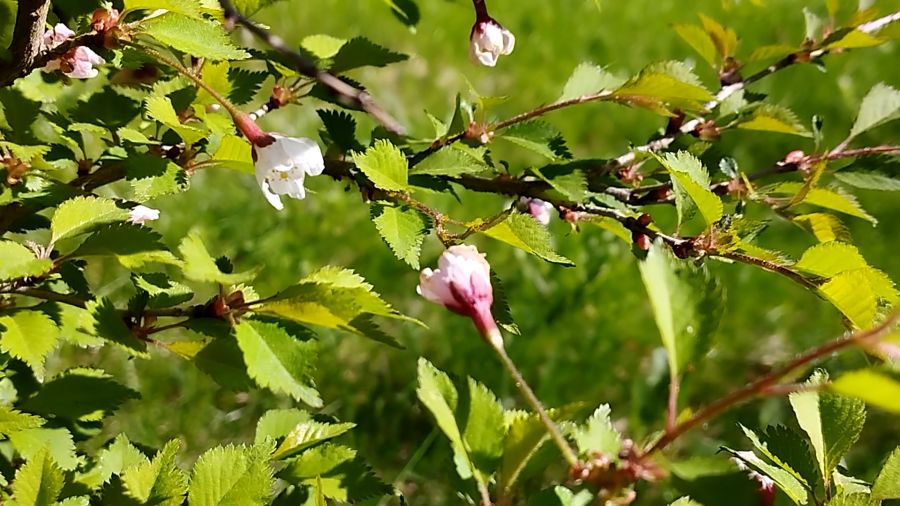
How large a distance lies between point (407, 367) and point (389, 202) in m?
1.05

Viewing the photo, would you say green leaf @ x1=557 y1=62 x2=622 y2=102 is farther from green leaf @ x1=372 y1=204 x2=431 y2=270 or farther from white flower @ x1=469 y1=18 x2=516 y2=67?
green leaf @ x1=372 y1=204 x2=431 y2=270

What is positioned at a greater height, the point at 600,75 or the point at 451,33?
the point at 600,75

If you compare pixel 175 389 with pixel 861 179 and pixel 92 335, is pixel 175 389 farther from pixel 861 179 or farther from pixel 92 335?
pixel 861 179

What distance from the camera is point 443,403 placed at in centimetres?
57

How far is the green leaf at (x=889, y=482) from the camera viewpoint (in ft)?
1.87

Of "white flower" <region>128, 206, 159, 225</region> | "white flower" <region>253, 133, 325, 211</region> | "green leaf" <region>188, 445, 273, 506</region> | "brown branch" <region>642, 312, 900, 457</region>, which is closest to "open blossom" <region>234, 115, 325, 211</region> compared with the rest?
"white flower" <region>253, 133, 325, 211</region>

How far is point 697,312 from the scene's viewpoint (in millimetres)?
484

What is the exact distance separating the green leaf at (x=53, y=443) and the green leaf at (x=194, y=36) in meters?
0.31

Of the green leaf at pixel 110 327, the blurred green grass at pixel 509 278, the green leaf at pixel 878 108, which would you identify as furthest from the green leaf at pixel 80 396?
the green leaf at pixel 878 108

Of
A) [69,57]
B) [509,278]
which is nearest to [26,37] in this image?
[69,57]

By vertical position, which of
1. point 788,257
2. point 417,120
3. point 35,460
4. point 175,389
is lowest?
point 175,389

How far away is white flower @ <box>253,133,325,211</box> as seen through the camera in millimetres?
676

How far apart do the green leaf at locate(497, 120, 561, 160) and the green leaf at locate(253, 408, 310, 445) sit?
0.29 metres

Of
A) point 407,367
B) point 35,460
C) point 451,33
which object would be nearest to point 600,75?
point 35,460
